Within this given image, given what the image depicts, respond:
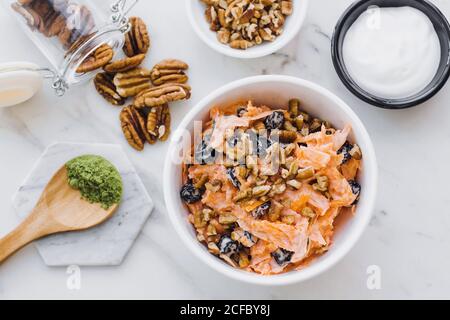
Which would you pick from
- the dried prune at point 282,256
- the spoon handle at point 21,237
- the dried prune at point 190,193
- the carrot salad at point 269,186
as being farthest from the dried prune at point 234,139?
the spoon handle at point 21,237

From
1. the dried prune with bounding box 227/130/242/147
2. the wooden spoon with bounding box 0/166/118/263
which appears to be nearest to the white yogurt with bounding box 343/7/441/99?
the dried prune with bounding box 227/130/242/147

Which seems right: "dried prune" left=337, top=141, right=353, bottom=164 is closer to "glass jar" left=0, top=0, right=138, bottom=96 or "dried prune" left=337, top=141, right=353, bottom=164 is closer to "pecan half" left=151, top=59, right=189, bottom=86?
"pecan half" left=151, top=59, right=189, bottom=86

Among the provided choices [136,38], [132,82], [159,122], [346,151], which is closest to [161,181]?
[159,122]

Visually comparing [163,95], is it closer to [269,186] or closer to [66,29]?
[66,29]

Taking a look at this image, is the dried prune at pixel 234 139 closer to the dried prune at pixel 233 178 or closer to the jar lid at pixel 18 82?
the dried prune at pixel 233 178

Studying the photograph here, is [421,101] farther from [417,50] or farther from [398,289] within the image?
[398,289]

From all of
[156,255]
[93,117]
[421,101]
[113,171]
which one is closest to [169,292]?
[156,255]

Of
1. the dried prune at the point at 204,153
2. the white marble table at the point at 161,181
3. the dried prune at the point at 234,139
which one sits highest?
the dried prune at the point at 234,139
